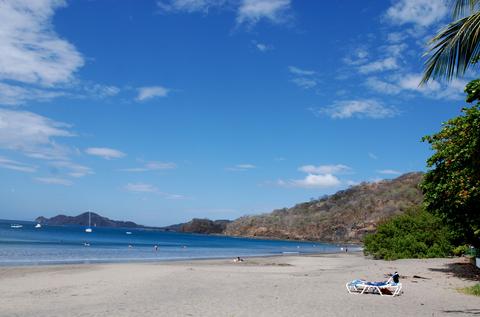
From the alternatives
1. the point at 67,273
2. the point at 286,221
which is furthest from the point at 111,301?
the point at 286,221

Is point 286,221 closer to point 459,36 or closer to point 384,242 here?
point 384,242

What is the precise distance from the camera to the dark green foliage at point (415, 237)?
32.3 m

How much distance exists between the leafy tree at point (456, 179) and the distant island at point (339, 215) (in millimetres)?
90259

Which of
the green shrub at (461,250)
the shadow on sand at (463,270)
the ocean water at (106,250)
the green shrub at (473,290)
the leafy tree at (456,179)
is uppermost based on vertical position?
the leafy tree at (456,179)

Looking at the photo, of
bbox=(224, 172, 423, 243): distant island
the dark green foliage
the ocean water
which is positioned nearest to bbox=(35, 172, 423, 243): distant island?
bbox=(224, 172, 423, 243): distant island

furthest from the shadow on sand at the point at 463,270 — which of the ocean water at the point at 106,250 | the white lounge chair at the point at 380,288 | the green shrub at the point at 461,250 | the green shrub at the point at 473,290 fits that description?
the ocean water at the point at 106,250

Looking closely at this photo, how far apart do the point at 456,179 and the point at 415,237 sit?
17270 mm

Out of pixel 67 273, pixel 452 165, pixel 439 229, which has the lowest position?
pixel 67 273

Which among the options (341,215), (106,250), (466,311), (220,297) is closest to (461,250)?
(466,311)

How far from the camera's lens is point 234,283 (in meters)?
19.0

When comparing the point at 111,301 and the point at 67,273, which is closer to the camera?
the point at 111,301

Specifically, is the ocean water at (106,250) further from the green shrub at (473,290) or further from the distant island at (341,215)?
the distant island at (341,215)

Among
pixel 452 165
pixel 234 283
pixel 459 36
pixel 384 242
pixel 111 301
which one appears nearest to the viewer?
pixel 459 36

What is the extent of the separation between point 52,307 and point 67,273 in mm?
12078
